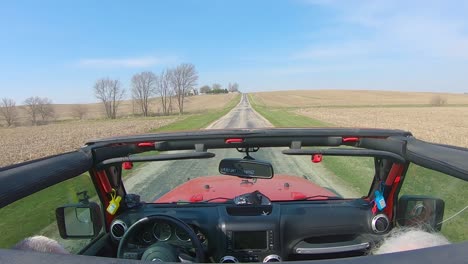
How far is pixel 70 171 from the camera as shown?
2197mm

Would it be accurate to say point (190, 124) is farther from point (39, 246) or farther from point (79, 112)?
point (79, 112)

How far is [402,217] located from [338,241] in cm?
51

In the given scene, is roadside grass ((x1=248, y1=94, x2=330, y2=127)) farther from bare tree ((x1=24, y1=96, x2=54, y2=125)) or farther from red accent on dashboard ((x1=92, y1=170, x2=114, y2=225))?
bare tree ((x1=24, y1=96, x2=54, y2=125))

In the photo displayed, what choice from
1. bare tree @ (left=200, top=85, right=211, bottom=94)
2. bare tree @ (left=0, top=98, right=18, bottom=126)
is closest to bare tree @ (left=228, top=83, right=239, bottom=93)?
bare tree @ (left=200, top=85, right=211, bottom=94)

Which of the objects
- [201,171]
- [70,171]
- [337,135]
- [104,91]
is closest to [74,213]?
[70,171]

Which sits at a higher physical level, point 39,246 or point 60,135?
point 39,246

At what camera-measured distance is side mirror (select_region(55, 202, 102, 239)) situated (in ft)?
A: 9.16

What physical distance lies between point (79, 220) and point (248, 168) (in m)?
1.25

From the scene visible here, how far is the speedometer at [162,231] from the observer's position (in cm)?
253

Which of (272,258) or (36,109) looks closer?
(272,258)

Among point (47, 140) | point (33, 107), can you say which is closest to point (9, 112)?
point (33, 107)

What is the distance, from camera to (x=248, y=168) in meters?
2.67

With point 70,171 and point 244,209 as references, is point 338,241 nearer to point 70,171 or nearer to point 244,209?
point 244,209

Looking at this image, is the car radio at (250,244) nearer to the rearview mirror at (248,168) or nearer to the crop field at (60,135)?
the rearview mirror at (248,168)
